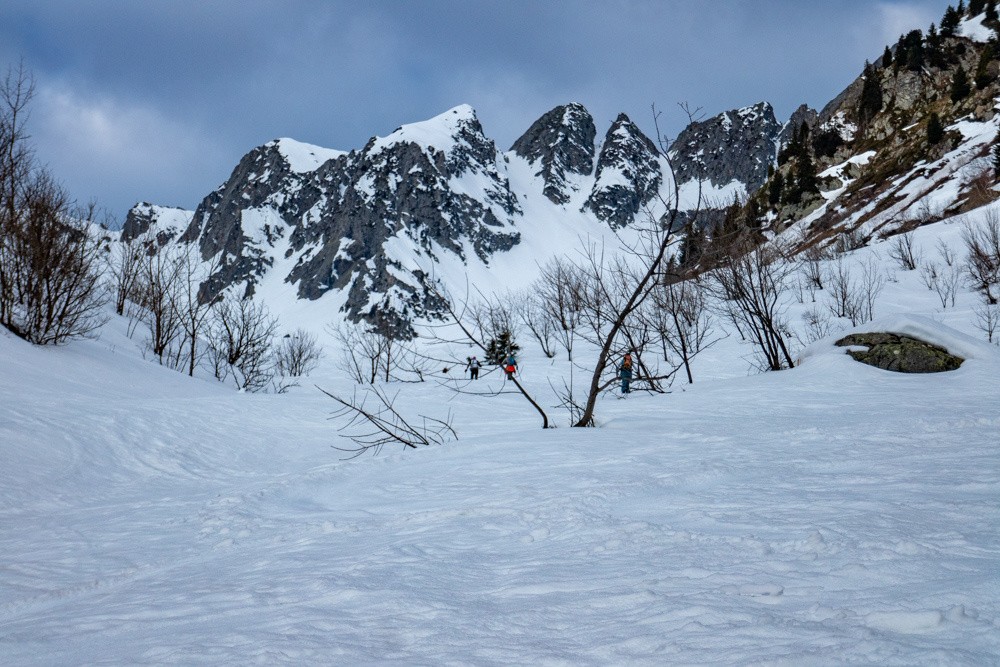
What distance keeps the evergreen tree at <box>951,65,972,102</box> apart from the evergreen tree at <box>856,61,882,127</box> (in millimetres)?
9314

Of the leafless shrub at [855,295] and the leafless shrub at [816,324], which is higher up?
the leafless shrub at [855,295]

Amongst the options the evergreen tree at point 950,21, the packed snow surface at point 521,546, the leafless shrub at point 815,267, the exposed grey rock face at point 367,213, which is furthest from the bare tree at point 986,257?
the exposed grey rock face at point 367,213

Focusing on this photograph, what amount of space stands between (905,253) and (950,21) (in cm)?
5521

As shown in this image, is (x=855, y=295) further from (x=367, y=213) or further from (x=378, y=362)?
(x=367, y=213)

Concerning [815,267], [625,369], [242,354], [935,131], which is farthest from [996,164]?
[242,354]

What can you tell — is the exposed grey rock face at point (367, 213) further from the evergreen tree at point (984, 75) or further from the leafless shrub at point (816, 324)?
the evergreen tree at point (984, 75)

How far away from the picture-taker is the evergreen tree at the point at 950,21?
5961cm

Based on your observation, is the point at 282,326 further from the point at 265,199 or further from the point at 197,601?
the point at 197,601

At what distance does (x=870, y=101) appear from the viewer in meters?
56.7

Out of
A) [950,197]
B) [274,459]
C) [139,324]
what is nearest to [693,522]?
[274,459]

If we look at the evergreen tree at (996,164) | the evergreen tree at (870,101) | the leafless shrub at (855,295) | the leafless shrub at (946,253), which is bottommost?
the leafless shrub at (855,295)

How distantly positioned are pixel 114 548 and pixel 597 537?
99.2 inches

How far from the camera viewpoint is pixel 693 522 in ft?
7.84

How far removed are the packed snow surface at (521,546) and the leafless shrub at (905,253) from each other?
2675 centimetres
